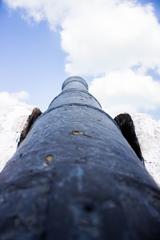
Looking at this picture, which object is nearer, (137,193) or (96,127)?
(137,193)

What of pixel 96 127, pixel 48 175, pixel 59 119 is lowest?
pixel 48 175

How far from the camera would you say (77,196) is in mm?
891

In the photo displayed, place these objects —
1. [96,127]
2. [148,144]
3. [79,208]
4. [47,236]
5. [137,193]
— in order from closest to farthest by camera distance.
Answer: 1. [47,236]
2. [79,208]
3. [137,193]
4. [96,127]
5. [148,144]

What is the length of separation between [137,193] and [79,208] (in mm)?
247

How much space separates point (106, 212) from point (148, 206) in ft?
0.58

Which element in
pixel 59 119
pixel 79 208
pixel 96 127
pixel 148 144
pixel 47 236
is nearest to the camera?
pixel 47 236

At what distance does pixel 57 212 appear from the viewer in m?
0.82

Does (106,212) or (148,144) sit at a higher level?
(148,144)

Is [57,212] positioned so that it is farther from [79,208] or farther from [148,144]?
[148,144]

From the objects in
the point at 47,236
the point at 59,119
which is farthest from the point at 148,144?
the point at 47,236

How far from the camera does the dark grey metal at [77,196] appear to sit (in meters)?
0.77

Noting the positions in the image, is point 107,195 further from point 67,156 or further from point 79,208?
point 67,156

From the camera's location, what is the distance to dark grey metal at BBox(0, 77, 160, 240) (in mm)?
767

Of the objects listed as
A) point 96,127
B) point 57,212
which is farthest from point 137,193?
point 96,127
